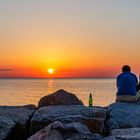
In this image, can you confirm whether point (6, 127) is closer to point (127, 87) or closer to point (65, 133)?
point (65, 133)

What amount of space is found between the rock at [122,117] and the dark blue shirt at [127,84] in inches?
98.3

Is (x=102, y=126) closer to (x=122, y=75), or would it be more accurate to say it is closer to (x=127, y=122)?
(x=127, y=122)

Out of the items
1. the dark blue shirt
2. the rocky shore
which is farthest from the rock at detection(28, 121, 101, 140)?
the dark blue shirt

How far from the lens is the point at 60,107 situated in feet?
42.4

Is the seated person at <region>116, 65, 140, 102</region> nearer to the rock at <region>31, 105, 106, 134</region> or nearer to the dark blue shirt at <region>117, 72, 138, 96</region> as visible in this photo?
the dark blue shirt at <region>117, 72, 138, 96</region>

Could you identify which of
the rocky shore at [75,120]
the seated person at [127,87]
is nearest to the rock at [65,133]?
the rocky shore at [75,120]

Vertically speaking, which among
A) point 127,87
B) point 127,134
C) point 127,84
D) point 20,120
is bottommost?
point 127,134

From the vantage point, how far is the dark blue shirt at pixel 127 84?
15.9 meters

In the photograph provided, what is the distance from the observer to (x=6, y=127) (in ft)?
36.7

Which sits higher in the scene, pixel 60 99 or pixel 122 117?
pixel 60 99

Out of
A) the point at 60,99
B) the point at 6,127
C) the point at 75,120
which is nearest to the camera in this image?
the point at 6,127

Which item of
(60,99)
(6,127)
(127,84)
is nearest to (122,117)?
(6,127)

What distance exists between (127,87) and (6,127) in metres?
5.92

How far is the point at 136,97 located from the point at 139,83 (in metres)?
→ 1.13
